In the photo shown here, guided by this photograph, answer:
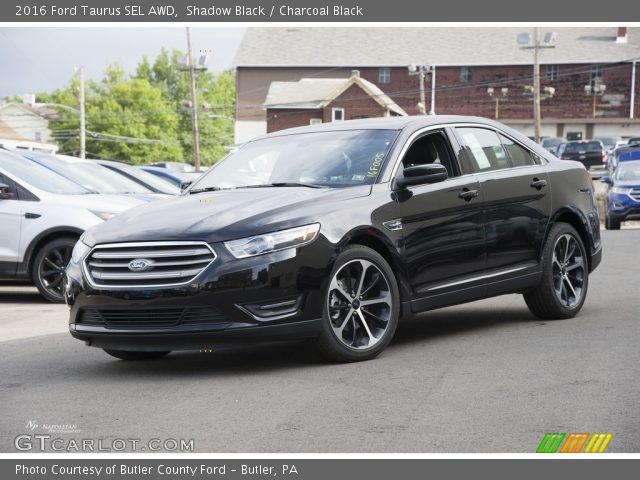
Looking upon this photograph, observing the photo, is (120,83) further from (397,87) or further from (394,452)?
(394,452)

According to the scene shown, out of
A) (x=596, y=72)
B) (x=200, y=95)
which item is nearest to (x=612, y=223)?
(x=596, y=72)

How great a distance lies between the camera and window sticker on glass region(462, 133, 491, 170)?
8938 millimetres

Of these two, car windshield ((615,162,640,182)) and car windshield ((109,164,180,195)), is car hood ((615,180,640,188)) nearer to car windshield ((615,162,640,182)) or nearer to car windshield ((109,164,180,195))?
car windshield ((615,162,640,182))

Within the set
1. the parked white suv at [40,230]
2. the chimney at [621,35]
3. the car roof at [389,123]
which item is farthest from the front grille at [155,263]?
the chimney at [621,35]

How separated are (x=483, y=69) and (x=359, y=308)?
8284 cm

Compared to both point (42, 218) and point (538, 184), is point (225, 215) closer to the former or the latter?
point (538, 184)

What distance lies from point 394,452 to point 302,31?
94670 millimetres

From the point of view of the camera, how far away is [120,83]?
4439 inches

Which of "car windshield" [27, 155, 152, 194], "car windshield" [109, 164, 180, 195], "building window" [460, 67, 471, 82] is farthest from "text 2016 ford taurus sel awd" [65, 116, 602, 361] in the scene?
"building window" [460, 67, 471, 82]

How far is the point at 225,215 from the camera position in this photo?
7.24 meters

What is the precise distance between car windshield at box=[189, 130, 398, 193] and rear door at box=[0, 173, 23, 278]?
4.30m

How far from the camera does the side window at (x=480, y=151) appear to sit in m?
8.82

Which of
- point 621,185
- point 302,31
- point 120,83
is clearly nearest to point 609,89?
point 302,31

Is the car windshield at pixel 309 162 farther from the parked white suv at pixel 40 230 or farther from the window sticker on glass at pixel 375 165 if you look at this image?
the parked white suv at pixel 40 230
